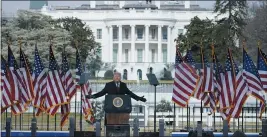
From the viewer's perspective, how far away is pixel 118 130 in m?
34.7

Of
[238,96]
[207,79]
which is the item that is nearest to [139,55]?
[207,79]

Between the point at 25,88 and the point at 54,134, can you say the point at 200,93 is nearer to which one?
the point at 54,134

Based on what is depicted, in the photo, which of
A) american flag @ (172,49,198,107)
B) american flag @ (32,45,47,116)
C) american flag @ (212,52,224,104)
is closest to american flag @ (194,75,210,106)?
american flag @ (212,52,224,104)

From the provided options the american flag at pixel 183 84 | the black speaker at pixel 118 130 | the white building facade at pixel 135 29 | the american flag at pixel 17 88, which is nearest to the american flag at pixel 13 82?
the american flag at pixel 17 88

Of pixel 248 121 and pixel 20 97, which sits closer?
pixel 20 97

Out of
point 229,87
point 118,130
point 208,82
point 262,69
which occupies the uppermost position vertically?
point 262,69

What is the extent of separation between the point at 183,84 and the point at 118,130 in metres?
8.86

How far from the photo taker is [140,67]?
131875 millimetres

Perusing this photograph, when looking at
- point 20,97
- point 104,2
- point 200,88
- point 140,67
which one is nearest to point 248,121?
point 200,88

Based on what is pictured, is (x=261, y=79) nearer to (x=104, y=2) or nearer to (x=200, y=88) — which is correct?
(x=200, y=88)

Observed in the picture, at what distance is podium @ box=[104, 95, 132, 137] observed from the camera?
3406 centimetres

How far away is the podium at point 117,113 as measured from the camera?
34062 mm

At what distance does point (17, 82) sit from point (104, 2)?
11670 cm

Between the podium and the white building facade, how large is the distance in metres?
99.9
